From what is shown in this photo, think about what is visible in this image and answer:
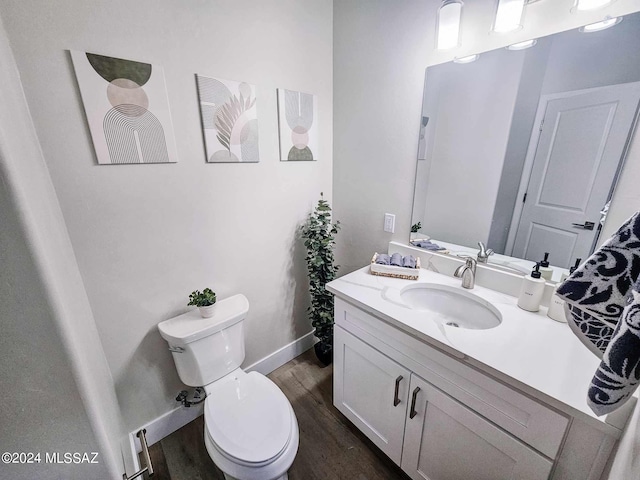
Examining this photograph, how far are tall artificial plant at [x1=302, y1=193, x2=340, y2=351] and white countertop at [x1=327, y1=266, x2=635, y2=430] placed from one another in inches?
19.6

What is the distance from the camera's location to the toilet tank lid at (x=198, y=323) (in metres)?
1.20

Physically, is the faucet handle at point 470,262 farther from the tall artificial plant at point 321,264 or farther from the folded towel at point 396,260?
the tall artificial plant at point 321,264

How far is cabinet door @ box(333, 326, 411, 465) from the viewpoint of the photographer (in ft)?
3.63

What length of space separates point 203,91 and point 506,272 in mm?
1611

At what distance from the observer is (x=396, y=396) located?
1.09 meters

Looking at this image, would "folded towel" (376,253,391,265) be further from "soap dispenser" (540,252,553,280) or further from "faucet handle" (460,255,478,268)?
"soap dispenser" (540,252,553,280)

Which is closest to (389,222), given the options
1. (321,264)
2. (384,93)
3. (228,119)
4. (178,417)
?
(321,264)

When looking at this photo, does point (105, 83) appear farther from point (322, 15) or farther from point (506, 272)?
point (506, 272)

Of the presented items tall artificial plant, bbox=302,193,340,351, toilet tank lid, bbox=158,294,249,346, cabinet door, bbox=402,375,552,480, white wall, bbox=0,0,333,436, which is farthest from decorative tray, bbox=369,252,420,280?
toilet tank lid, bbox=158,294,249,346

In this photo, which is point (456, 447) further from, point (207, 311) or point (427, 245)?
point (207, 311)

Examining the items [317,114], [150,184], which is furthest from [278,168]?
[150,184]

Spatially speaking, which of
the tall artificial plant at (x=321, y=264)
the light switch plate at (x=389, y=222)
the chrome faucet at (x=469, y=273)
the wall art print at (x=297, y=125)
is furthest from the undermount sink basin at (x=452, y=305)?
the wall art print at (x=297, y=125)

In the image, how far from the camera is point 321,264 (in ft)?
5.50

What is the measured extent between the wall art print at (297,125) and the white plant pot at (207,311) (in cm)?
90
